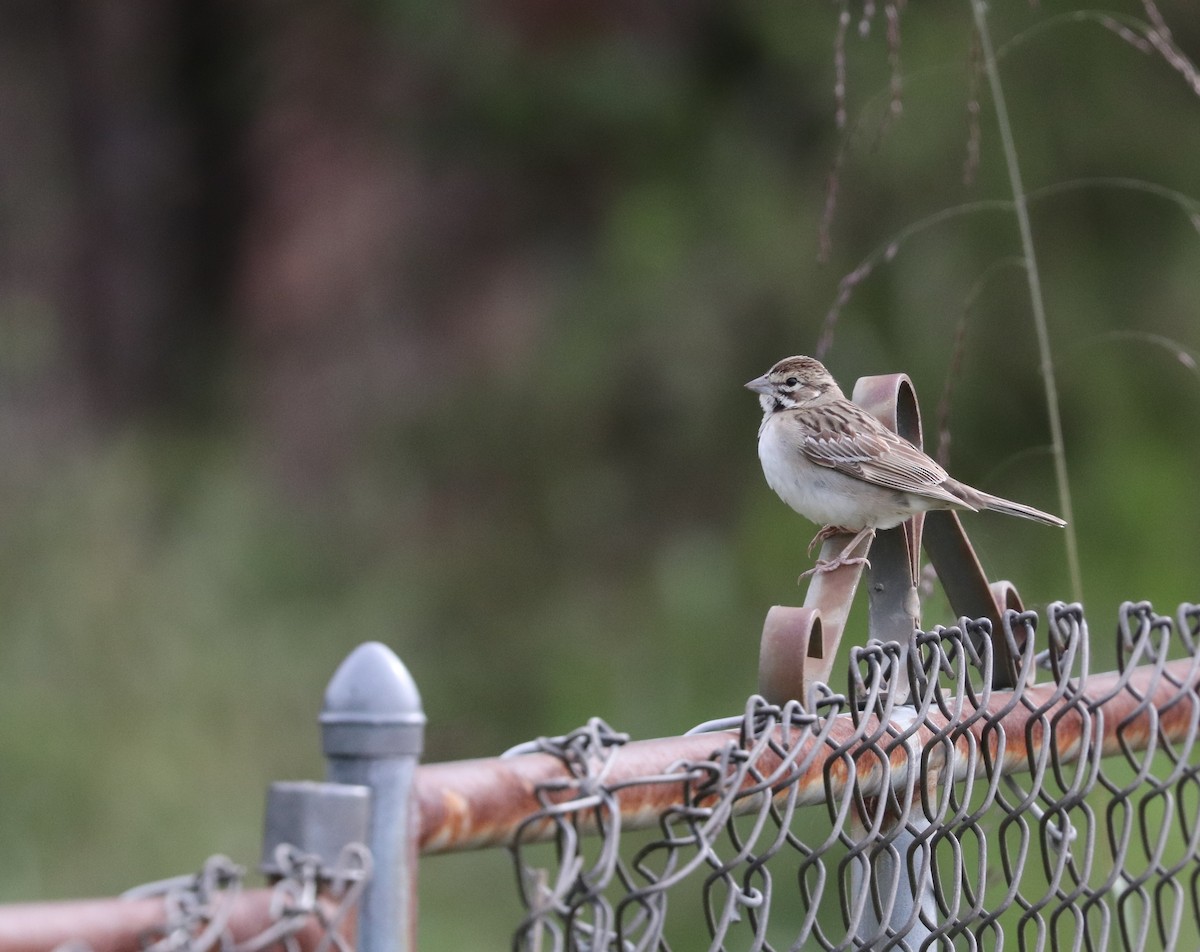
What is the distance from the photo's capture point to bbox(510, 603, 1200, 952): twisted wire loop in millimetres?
1308

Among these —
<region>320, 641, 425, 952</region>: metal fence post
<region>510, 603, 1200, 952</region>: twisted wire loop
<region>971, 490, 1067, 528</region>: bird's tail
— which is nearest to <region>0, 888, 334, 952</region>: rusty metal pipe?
<region>320, 641, 425, 952</region>: metal fence post

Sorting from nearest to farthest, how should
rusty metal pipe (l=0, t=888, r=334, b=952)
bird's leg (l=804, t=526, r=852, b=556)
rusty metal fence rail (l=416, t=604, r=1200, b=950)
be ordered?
rusty metal pipe (l=0, t=888, r=334, b=952) < rusty metal fence rail (l=416, t=604, r=1200, b=950) < bird's leg (l=804, t=526, r=852, b=556)

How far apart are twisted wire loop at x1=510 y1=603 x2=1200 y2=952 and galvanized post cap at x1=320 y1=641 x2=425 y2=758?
140 millimetres

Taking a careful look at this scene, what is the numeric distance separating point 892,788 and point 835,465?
5.12 feet

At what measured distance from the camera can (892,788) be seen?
179 cm

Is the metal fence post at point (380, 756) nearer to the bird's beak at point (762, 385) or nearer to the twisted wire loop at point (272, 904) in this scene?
the twisted wire loop at point (272, 904)

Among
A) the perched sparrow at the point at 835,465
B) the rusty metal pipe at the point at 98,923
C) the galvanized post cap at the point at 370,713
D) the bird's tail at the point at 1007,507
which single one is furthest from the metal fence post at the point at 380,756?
the bird's tail at the point at 1007,507

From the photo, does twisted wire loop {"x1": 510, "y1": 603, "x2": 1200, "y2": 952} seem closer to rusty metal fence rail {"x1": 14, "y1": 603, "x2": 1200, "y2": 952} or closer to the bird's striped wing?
rusty metal fence rail {"x1": 14, "y1": 603, "x2": 1200, "y2": 952}

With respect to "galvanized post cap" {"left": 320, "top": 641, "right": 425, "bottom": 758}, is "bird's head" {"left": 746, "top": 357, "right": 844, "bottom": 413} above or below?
above

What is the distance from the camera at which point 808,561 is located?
18.4 feet

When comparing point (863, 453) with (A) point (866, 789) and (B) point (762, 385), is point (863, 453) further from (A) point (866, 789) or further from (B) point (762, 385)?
(A) point (866, 789)

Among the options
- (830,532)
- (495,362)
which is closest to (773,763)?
(830,532)

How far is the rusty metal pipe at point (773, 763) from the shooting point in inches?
47.3

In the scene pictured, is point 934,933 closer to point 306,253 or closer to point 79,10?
point 306,253
